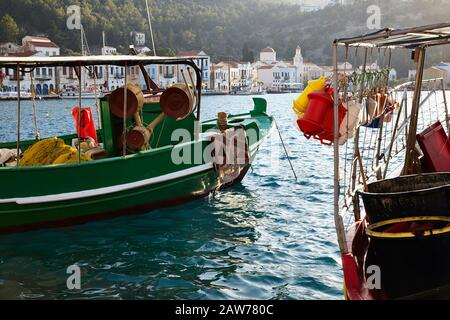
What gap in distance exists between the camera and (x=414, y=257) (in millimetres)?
4008

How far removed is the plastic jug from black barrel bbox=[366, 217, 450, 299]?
162 centimetres

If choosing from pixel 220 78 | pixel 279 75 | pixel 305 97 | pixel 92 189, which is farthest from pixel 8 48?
pixel 305 97

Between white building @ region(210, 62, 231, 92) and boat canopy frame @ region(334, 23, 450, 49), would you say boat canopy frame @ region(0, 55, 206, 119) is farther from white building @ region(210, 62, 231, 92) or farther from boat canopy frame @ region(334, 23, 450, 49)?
white building @ region(210, 62, 231, 92)

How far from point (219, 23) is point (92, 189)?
6776 inches

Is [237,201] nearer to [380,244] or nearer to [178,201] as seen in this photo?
[178,201]

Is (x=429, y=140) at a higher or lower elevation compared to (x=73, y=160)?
higher

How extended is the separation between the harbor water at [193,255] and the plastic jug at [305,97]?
2.25 metres

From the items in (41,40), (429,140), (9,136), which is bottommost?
(9,136)

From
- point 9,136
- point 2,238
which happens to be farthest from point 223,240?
point 9,136

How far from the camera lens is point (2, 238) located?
324 inches

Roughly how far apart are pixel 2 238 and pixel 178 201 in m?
3.14

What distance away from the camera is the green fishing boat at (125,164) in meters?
Result: 8.25

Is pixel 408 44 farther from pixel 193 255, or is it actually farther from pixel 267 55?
pixel 267 55

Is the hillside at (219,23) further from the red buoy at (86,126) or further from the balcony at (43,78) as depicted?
the red buoy at (86,126)
